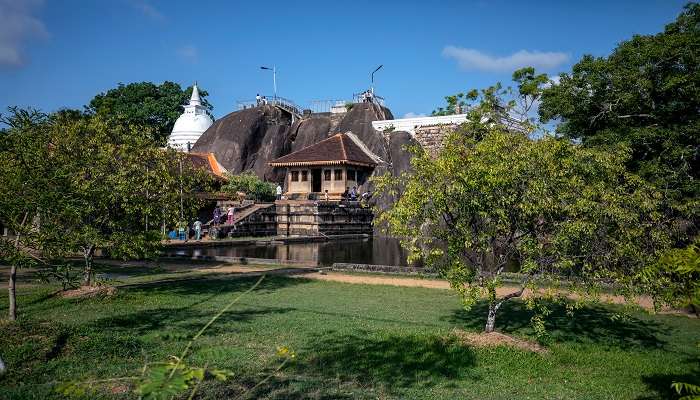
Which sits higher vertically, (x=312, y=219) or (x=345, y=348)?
(x=312, y=219)

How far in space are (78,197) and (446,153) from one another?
8240 millimetres

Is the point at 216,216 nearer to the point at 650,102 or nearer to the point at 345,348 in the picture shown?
the point at 650,102

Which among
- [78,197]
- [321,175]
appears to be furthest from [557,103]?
[321,175]

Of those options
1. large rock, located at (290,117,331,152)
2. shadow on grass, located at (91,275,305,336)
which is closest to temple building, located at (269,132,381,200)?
large rock, located at (290,117,331,152)

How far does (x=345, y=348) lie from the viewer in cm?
970

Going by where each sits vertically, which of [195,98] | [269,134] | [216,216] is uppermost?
[195,98]

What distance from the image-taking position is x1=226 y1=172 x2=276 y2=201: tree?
152 feet

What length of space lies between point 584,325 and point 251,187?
Answer: 3787 centimetres

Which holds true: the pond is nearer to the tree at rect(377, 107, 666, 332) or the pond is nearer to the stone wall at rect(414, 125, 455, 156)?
the stone wall at rect(414, 125, 455, 156)

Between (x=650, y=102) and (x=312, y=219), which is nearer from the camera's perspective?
(x=650, y=102)

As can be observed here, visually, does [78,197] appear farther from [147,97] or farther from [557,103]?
[147,97]

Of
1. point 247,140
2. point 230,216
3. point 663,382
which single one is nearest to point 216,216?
point 230,216

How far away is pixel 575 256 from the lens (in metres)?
10.3

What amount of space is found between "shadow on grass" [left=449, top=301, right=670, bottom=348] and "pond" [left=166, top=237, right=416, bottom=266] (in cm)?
1338
